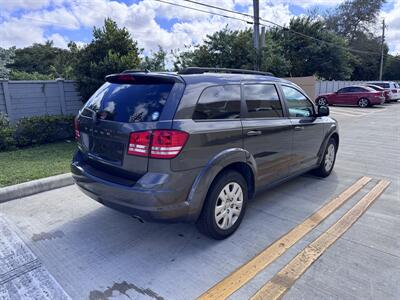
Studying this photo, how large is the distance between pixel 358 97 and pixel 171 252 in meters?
20.4

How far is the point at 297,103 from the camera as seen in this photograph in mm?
→ 4188

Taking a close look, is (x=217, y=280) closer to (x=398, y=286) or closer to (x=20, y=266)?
(x=398, y=286)

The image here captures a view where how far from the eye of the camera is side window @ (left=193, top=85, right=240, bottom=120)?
2730 millimetres

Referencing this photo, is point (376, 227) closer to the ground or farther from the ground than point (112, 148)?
closer to the ground

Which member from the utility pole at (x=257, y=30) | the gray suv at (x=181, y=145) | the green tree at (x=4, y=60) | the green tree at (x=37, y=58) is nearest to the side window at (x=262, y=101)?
the gray suv at (x=181, y=145)

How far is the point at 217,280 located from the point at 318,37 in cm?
2692

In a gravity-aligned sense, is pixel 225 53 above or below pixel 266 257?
above

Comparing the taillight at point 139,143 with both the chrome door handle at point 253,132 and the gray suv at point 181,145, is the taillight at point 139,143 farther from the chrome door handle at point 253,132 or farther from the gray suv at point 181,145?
the chrome door handle at point 253,132

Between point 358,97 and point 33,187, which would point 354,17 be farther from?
point 33,187

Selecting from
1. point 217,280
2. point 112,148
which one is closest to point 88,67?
point 112,148

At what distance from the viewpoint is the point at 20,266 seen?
104 inches

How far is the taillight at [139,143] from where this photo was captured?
247 centimetres

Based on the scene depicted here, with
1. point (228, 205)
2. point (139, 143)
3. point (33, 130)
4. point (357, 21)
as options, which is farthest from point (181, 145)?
point (357, 21)

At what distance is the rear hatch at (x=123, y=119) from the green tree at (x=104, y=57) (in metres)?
4.50
